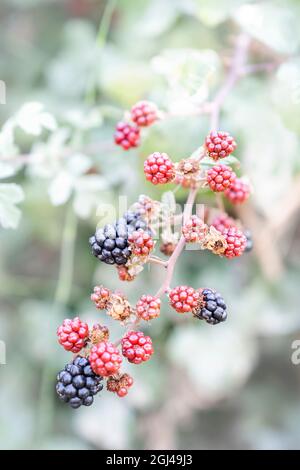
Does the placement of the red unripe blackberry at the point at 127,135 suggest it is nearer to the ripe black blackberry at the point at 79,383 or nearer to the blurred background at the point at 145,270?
the blurred background at the point at 145,270

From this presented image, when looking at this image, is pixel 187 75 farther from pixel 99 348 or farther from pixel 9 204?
pixel 99 348

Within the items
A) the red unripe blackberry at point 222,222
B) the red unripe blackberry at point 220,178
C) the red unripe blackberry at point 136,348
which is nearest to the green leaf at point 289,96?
the red unripe blackberry at point 222,222

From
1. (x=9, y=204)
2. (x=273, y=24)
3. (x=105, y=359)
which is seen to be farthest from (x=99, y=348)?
(x=273, y=24)

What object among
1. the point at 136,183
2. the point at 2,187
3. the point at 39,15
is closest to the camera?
the point at 2,187

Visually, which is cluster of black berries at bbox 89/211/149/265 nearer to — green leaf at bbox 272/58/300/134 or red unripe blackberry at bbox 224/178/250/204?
red unripe blackberry at bbox 224/178/250/204

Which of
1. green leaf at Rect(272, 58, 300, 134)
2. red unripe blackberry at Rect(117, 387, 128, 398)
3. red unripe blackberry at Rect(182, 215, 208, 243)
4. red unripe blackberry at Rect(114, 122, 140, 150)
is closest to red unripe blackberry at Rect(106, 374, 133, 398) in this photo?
red unripe blackberry at Rect(117, 387, 128, 398)

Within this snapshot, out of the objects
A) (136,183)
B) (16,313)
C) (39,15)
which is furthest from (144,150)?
(39,15)
